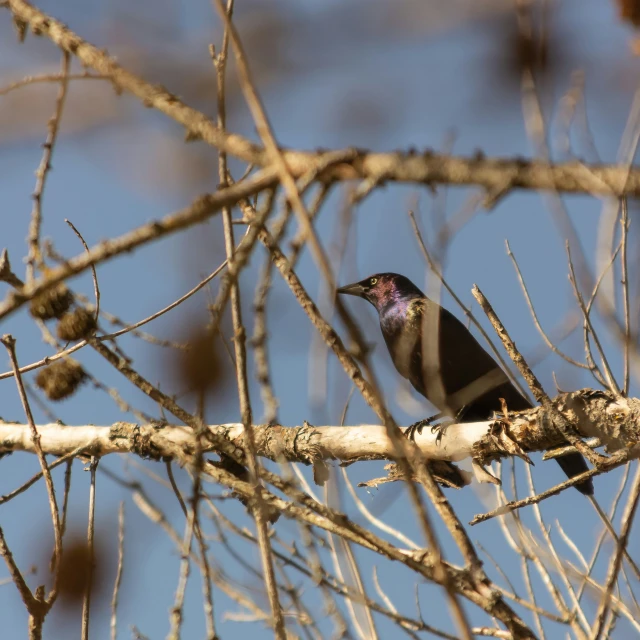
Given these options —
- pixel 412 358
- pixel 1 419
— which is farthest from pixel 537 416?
pixel 1 419

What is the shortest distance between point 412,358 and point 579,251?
3.62 metres

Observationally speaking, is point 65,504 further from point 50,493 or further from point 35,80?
point 35,80

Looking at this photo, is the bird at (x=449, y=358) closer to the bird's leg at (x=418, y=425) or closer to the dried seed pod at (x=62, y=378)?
the bird's leg at (x=418, y=425)

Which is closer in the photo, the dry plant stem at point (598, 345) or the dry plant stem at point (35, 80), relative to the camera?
the dry plant stem at point (35, 80)

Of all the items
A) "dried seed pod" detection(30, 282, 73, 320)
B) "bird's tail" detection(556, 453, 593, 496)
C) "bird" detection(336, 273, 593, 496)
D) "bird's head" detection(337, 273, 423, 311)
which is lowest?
"bird's tail" detection(556, 453, 593, 496)

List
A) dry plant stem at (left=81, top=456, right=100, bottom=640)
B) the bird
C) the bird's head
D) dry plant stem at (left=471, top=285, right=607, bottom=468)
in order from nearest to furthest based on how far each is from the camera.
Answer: dry plant stem at (left=81, top=456, right=100, bottom=640) < dry plant stem at (left=471, top=285, right=607, bottom=468) < the bird < the bird's head

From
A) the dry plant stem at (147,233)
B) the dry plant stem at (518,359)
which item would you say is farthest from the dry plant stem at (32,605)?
the dry plant stem at (518,359)

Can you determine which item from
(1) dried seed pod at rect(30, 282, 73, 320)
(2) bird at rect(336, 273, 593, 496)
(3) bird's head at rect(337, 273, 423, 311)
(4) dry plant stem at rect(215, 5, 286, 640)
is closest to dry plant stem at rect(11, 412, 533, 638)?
(4) dry plant stem at rect(215, 5, 286, 640)

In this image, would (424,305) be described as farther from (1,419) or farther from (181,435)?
(1,419)

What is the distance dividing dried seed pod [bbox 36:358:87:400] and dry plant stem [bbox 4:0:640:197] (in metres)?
1.27

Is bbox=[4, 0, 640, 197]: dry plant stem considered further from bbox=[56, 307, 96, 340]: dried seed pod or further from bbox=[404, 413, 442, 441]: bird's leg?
bbox=[404, 413, 442, 441]: bird's leg

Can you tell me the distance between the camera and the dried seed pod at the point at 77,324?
2.41 metres

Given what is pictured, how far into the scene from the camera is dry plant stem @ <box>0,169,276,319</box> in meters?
1.43

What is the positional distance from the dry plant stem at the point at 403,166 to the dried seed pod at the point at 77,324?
82cm
